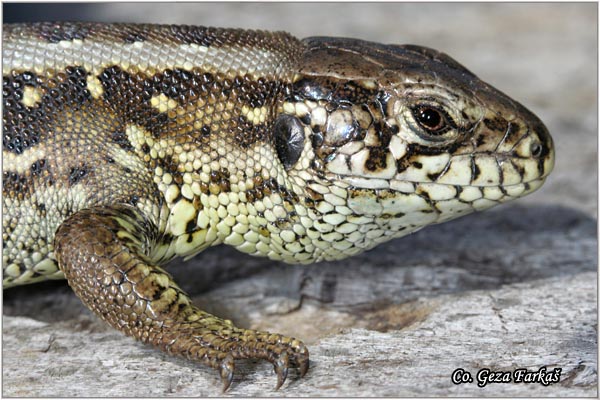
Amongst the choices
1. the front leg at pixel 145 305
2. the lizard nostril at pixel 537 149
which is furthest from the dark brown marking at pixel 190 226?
the lizard nostril at pixel 537 149

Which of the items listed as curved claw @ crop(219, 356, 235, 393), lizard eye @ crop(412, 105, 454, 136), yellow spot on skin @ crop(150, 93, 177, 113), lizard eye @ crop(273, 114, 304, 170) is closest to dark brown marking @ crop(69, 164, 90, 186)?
yellow spot on skin @ crop(150, 93, 177, 113)

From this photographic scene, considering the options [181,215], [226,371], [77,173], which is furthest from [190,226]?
[226,371]

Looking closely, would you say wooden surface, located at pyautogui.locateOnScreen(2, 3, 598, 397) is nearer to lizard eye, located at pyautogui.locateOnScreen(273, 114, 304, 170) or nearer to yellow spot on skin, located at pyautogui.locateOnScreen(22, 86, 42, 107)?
lizard eye, located at pyautogui.locateOnScreen(273, 114, 304, 170)

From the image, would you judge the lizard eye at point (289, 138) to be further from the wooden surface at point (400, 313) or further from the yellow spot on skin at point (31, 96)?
the yellow spot on skin at point (31, 96)

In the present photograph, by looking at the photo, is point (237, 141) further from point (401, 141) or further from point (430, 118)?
point (430, 118)

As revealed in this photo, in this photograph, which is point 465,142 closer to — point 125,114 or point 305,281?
point 305,281

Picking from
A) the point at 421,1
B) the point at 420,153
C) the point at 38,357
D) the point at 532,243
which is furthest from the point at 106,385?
the point at 421,1

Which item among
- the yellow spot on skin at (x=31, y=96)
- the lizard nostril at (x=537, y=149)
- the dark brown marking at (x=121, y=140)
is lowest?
the dark brown marking at (x=121, y=140)
